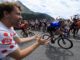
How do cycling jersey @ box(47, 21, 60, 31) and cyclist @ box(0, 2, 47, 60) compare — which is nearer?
cyclist @ box(0, 2, 47, 60)

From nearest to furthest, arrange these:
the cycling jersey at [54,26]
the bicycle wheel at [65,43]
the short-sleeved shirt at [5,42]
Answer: the short-sleeved shirt at [5,42]
the bicycle wheel at [65,43]
the cycling jersey at [54,26]

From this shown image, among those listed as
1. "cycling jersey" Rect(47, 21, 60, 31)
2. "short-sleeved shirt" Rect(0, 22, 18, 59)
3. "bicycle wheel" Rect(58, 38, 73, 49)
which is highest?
"short-sleeved shirt" Rect(0, 22, 18, 59)

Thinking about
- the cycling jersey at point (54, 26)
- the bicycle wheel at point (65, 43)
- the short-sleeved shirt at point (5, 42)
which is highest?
the short-sleeved shirt at point (5, 42)

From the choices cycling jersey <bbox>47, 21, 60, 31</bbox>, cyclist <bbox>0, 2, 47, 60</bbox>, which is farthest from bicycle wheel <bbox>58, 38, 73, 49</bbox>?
cyclist <bbox>0, 2, 47, 60</bbox>

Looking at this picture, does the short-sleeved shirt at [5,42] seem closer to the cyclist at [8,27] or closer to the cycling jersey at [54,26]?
the cyclist at [8,27]

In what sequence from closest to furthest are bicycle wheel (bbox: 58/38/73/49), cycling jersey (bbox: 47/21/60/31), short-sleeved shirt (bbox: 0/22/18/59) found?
short-sleeved shirt (bbox: 0/22/18/59) → bicycle wheel (bbox: 58/38/73/49) → cycling jersey (bbox: 47/21/60/31)

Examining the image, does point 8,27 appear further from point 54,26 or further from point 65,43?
point 54,26

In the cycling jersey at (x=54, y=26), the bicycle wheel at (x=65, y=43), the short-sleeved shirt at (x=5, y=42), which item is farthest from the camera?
the cycling jersey at (x=54, y=26)

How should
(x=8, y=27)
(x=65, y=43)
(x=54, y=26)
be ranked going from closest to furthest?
(x=8, y=27) < (x=65, y=43) < (x=54, y=26)

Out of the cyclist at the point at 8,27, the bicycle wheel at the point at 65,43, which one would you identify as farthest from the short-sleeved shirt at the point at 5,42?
the bicycle wheel at the point at 65,43

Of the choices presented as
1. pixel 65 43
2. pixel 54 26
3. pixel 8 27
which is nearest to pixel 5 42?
pixel 8 27

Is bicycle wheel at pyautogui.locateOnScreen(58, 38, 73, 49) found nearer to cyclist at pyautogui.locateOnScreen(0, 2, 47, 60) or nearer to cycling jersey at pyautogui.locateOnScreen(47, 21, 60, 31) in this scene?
cycling jersey at pyautogui.locateOnScreen(47, 21, 60, 31)

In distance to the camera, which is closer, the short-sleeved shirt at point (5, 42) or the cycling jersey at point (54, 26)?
the short-sleeved shirt at point (5, 42)

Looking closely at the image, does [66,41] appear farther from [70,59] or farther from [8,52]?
[8,52]
